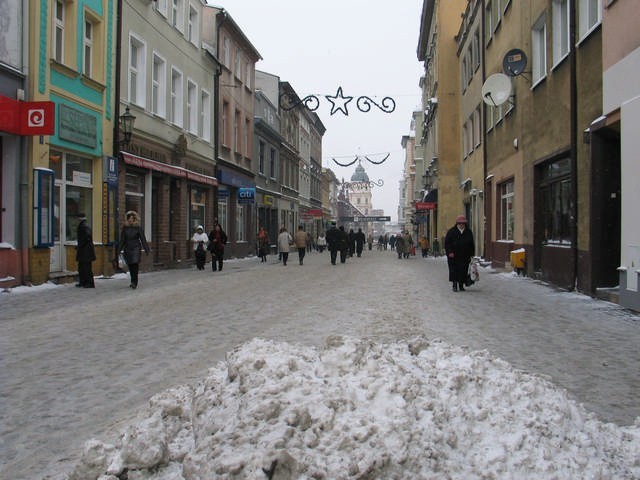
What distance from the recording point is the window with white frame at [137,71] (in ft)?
64.7

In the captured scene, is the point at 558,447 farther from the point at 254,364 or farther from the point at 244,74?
the point at 244,74

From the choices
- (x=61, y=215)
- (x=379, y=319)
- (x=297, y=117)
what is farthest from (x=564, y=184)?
(x=297, y=117)

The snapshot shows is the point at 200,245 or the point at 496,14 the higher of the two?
the point at 496,14

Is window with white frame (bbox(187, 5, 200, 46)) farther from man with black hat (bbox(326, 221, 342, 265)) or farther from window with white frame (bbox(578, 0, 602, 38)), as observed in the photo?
window with white frame (bbox(578, 0, 602, 38))

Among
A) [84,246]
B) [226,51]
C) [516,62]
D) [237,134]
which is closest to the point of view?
[84,246]

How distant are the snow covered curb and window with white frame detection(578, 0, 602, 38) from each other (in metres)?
10.5

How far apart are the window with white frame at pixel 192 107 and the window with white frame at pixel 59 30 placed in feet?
30.3

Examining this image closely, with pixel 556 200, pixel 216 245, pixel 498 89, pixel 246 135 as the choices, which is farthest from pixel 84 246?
pixel 246 135

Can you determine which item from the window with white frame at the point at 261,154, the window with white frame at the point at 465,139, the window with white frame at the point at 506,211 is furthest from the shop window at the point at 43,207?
the window with white frame at the point at 261,154

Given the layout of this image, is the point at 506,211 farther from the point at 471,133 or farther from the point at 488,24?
the point at 471,133

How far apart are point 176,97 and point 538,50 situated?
12.8m

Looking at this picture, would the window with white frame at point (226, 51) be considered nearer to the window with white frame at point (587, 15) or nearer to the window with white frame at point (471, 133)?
the window with white frame at point (471, 133)

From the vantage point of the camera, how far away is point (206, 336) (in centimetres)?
771

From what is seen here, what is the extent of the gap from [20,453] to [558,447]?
9.50 ft
